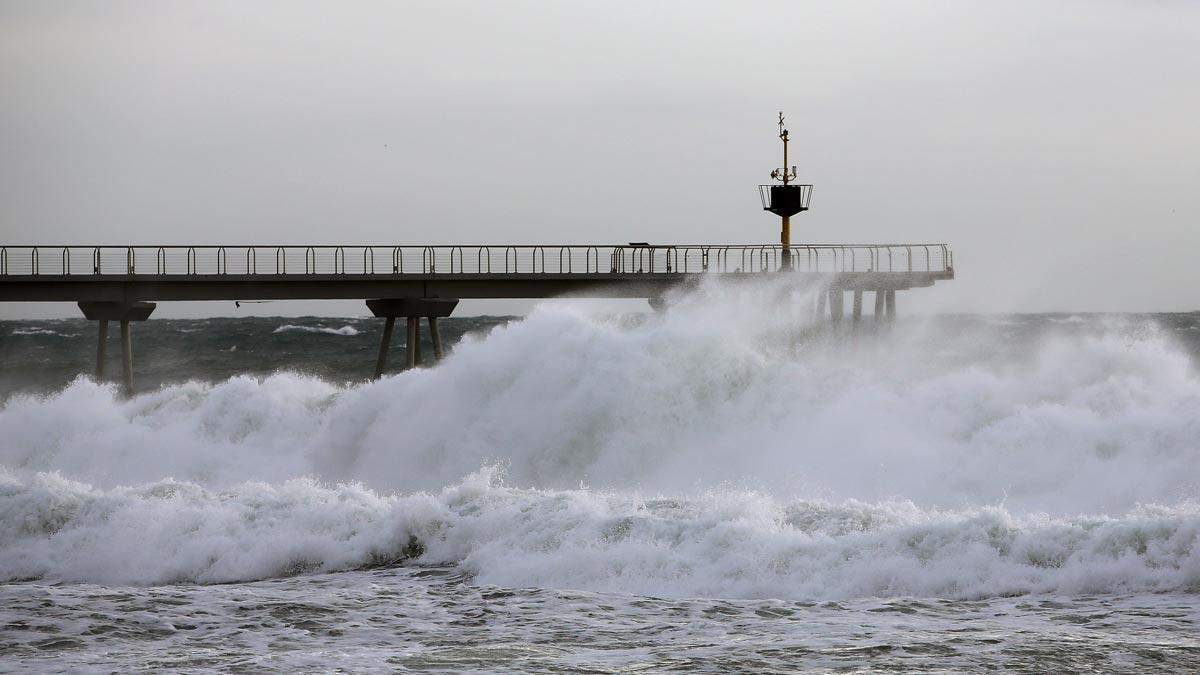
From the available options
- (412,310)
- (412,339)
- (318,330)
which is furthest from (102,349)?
(318,330)

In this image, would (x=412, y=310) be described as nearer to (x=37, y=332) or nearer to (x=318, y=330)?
(x=318, y=330)

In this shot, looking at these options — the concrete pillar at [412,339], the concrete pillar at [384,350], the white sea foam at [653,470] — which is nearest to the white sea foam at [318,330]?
the concrete pillar at [384,350]

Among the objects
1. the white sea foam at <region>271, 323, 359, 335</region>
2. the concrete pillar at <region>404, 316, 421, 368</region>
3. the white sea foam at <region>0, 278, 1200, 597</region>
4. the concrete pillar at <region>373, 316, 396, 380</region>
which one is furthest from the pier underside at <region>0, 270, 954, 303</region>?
the white sea foam at <region>271, 323, 359, 335</region>

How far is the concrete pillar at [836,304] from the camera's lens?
107ft

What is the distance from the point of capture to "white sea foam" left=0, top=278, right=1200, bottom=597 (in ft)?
44.2

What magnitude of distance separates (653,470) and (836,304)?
41.6 ft

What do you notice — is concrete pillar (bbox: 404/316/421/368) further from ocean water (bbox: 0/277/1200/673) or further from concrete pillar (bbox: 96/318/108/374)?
concrete pillar (bbox: 96/318/108/374)

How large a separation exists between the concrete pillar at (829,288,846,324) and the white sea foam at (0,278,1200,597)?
3.50 ft

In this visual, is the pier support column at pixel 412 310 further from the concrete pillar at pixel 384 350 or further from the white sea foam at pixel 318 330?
the white sea foam at pixel 318 330

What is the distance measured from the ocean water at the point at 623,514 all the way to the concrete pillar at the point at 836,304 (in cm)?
285

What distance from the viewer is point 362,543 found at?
15.2 metres

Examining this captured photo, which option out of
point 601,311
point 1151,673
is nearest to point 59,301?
point 601,311

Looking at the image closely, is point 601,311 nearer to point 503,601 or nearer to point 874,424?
point 874,424

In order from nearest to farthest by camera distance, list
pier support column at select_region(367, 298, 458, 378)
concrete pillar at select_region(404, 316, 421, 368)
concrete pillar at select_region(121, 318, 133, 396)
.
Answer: pier support column at select_region(367, 298, 458, 378) < concrete pillar at select_region(404, 316, 421, 368) < concrete pillar at select_region(121, 318, 133, 396)
